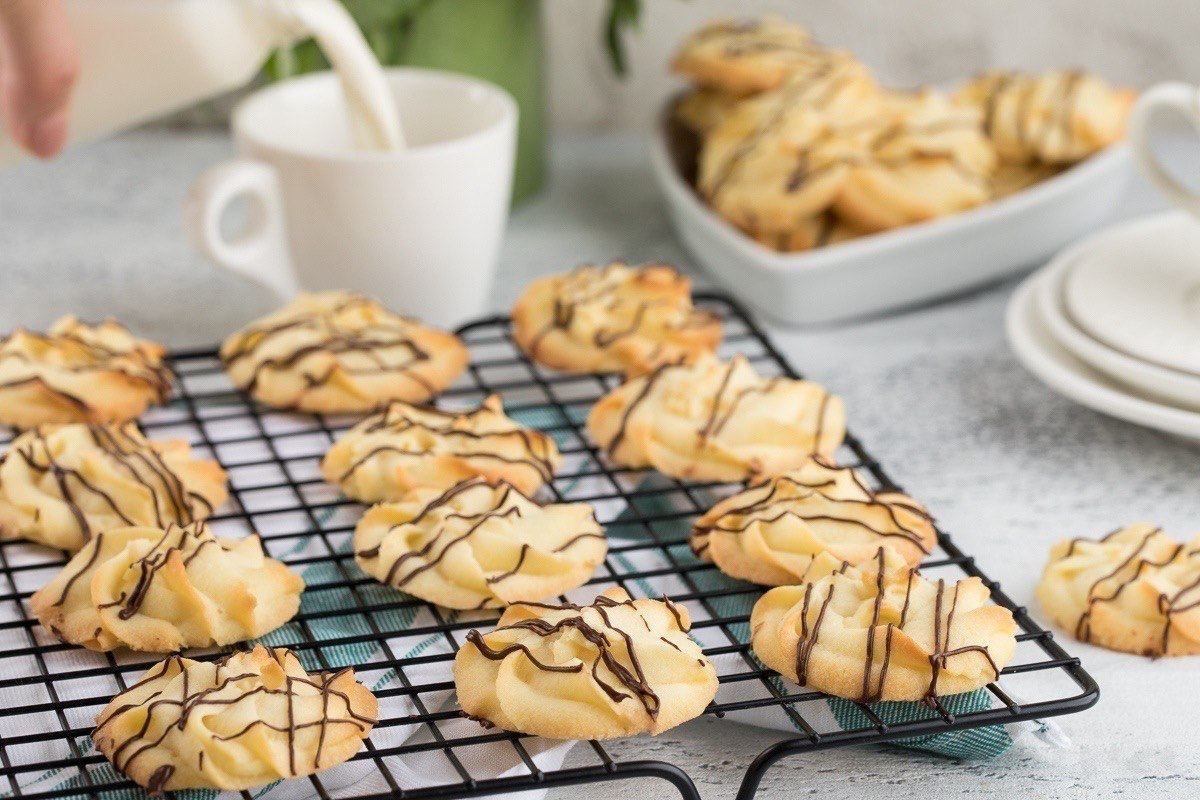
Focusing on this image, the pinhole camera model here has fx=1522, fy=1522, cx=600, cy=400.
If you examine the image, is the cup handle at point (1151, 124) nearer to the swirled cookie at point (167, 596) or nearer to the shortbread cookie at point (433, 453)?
the shortbread cookie at point (433, 453)

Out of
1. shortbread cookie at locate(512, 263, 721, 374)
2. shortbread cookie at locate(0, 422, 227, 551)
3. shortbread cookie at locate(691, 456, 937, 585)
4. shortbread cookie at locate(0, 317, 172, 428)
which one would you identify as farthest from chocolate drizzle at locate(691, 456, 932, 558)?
shortbread cookie at locate(0, 317, 172, 428)

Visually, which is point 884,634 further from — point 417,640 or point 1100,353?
point 1100,353

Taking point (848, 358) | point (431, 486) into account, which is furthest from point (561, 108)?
point (431, 486)

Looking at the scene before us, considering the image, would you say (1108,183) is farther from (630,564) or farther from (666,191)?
(630,564)

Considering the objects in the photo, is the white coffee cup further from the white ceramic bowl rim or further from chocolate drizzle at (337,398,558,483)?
chocolate drizzle at (337,398,558,483)

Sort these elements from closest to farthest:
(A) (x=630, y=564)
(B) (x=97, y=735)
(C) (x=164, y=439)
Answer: (B) (x=97, y=735) → (A) (x=630, y=564) → (C) (x=164, y=439)

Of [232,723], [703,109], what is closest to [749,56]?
[703,109]

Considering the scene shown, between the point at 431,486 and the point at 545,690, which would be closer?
the point at 545,690
